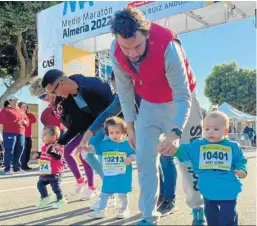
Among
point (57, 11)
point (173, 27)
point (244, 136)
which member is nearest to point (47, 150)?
point (173, 27)

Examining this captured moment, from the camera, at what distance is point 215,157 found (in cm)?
286

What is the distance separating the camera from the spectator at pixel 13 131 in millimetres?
8867

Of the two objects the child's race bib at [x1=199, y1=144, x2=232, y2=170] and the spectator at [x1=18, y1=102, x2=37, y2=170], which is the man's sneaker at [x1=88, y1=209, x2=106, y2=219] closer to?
the child's race bib at [x1=199, y1=144, x2=232, y2=170]

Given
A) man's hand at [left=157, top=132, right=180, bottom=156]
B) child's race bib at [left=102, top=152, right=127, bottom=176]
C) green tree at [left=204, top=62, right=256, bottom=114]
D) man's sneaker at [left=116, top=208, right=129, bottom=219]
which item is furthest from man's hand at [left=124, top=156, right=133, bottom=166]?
green tree at [left=204, top=62, right=256, bottom=114]

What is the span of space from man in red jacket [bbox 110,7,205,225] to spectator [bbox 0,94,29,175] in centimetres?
614

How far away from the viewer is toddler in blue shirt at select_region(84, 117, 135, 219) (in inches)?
146

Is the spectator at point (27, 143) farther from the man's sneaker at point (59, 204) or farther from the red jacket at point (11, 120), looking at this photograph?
the man's sneaker at point (59, 204)

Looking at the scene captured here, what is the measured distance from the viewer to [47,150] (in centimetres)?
453

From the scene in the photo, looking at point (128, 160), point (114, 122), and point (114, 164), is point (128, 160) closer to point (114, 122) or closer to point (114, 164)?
point (114, 164)

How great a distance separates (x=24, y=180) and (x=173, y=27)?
4.57m

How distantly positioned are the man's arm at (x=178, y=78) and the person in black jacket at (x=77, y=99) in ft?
5.48

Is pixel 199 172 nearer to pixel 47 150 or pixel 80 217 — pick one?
pixel 80 217

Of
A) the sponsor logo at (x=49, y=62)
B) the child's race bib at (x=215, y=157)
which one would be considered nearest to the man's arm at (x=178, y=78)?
the child's race bib at (x=215, y=157)

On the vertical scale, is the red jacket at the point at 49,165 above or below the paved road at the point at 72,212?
above
